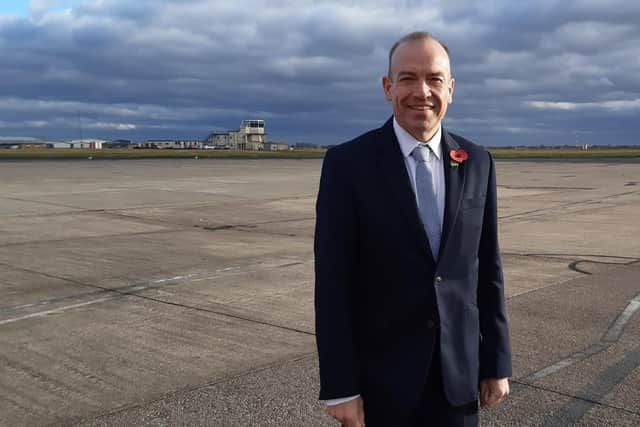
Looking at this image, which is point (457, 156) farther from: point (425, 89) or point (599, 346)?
point (599, 346)

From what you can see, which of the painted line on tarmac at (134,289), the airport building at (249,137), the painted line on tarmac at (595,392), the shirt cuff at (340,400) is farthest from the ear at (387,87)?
the airport building at (249,137)

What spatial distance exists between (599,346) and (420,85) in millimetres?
4518

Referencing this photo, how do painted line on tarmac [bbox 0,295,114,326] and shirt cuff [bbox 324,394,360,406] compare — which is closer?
shirt cuff [bbox 324,394,360,406]

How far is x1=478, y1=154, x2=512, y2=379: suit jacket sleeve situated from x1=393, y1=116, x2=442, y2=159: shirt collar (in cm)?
30

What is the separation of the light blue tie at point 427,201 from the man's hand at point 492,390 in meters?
0.66

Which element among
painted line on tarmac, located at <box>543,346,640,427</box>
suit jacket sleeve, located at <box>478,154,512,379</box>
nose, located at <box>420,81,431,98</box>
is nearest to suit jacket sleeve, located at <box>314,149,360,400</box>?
nose, located at <box>420,81,431,98</box>

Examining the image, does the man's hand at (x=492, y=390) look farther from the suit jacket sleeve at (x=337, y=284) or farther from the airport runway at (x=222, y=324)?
the airport runway at (x=222, y=324)

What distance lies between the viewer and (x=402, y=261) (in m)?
2.38

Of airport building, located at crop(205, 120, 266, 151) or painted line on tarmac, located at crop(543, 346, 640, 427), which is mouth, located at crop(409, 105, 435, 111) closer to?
painted line on tarmac, located at crop(543, 346, 640, 427)

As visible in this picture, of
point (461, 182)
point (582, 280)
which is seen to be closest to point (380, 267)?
point (461, 182)

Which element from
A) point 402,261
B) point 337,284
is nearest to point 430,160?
point 402,261

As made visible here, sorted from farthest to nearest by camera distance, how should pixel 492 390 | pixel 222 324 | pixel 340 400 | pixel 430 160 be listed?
1. pixel 222 324
2. pixel 492 390
3. pixel 430 160
4. pixel 340 400

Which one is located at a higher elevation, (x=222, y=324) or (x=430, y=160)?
(x=430, y=160)

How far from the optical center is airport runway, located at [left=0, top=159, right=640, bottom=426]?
4.60 m
